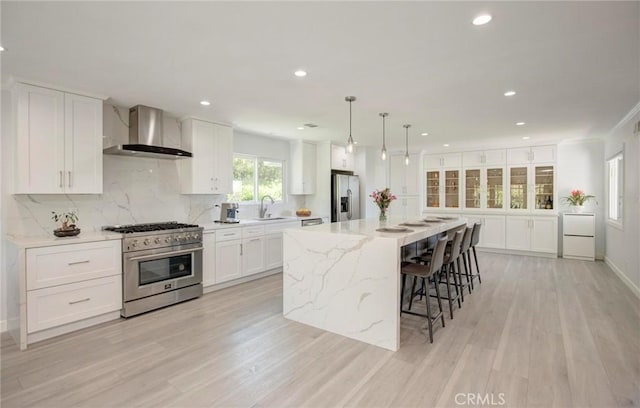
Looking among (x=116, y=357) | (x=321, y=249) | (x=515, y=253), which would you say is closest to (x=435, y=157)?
(x=515, y=253)

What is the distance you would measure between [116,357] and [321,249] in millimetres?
1912

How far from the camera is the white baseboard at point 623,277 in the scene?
4.13m

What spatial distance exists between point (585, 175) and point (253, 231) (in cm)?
644

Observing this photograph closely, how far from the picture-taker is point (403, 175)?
8047 mm

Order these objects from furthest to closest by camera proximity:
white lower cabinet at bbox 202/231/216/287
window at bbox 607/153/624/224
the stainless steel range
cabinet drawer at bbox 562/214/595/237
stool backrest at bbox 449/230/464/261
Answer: cabinet drawer at bbox 562/214/595/237, window at bbox 607/153/624/224, white lower cabinet at bbox 202/231/216/287, stool backrest at bbox 449/230/464/261, the stainless steel range

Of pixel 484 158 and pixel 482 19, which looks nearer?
pixel 482 19

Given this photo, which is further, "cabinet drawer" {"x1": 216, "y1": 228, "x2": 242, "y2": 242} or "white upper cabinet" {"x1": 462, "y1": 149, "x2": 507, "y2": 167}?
"white upper cabinet" {"x1": 462, "y1": 149, "x2": 507, "y2": 167}

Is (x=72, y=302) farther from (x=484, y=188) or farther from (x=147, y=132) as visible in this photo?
(x=484, y=188)

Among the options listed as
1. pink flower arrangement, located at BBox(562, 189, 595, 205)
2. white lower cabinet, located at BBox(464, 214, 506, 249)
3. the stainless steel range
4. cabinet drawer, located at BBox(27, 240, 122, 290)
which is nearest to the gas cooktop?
the stainless steel range

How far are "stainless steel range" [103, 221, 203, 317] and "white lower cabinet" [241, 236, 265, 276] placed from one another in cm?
74

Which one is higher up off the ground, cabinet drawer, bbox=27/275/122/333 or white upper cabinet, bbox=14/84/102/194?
white upper cabinet, bbox=14/84/102/194

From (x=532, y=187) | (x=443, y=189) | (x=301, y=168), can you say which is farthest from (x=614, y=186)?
(x=301, y=168)

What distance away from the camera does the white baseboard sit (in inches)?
163

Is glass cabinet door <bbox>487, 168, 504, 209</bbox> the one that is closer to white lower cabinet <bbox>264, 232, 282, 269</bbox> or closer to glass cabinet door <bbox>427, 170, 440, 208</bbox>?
glass cabinet door <bbox>427, 170, 440, 208</bbox>
